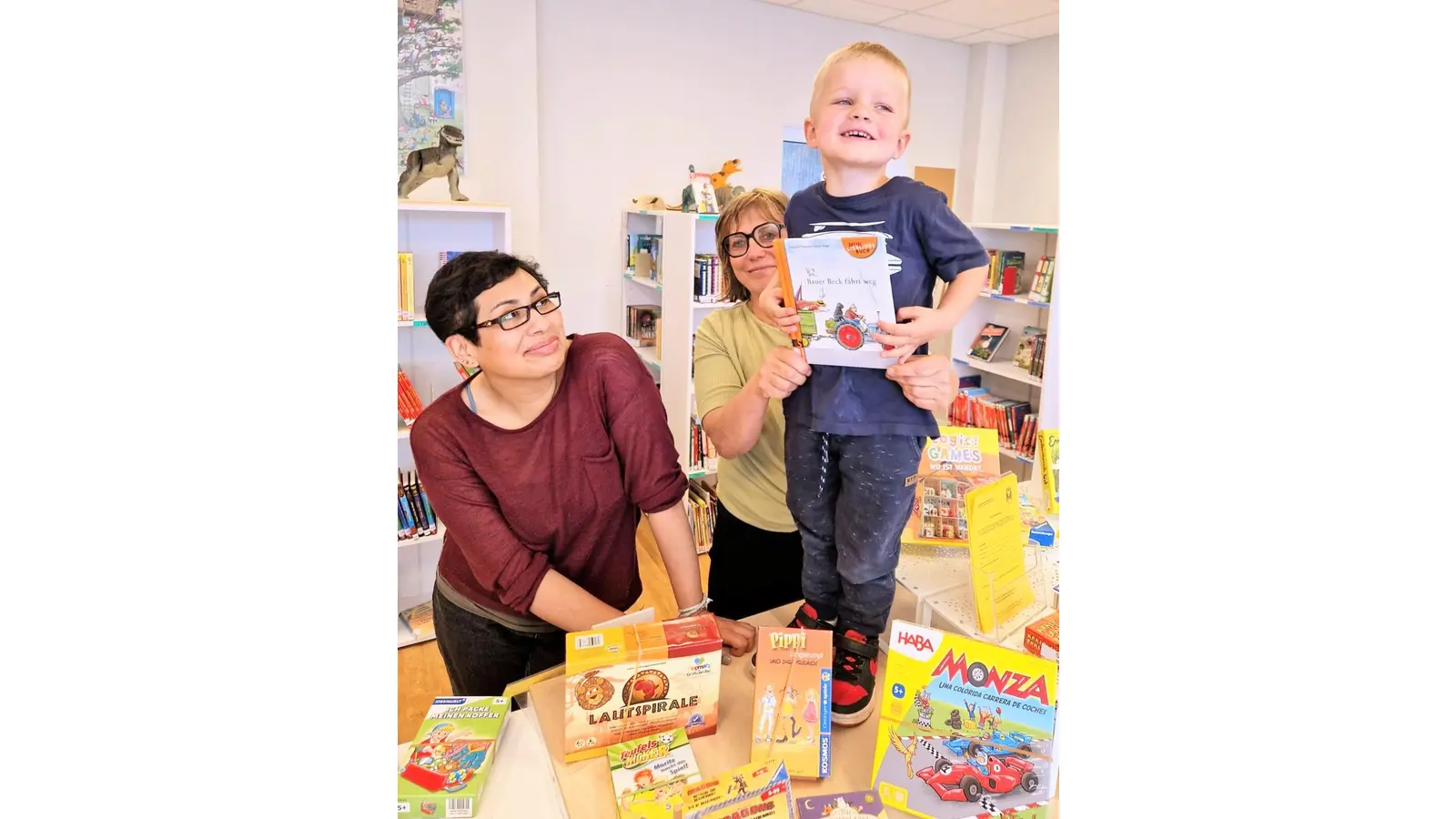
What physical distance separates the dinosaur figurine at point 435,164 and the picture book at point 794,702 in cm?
226

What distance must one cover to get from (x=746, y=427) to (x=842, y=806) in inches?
24.5

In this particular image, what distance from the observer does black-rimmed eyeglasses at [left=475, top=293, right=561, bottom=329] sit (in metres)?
1.19

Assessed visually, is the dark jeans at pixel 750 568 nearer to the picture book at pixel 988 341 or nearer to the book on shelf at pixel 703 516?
the book on shelf at pixel 703 516

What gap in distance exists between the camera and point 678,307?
320cm

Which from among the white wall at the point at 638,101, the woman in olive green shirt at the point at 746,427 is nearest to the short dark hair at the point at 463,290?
the woman in olive green shirt at the point at 746,427

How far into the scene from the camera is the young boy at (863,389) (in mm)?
966

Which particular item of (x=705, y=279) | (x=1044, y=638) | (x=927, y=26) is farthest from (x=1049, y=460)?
(x=927, y=26)

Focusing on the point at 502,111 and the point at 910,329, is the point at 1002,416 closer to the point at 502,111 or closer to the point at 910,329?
the point at 502,111

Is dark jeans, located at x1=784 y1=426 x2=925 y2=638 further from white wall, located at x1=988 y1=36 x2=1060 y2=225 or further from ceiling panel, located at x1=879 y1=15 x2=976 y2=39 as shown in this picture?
white wall, located at x1=988 y1=36 x2=1060 y2=225
